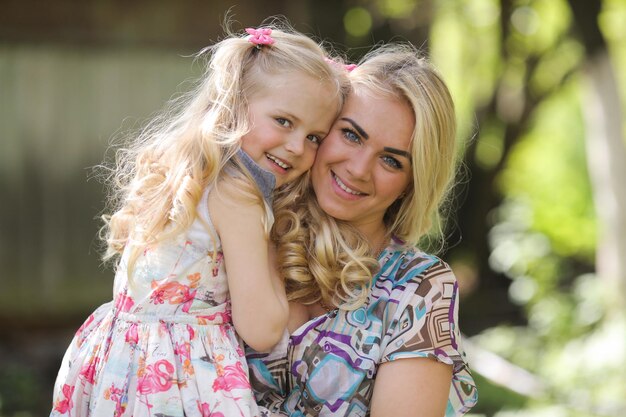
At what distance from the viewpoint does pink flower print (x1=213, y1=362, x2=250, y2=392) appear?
2.79 metres

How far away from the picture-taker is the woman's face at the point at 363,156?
302cm

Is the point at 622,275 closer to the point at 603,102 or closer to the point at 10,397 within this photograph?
the point at 603,102

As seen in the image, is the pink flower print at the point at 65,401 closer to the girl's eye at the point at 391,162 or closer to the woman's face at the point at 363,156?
the woman's face at the point at 363,156

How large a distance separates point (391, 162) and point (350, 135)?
0.50 ft

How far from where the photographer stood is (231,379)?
9.20 ft

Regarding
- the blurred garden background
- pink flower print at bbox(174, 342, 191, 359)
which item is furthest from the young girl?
the blurred garden background

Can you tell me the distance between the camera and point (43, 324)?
787 cm

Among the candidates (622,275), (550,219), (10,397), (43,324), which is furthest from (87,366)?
(550,219)

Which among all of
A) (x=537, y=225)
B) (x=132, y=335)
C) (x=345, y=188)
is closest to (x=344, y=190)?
(x=345, y=188)

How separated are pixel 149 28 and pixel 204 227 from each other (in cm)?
537

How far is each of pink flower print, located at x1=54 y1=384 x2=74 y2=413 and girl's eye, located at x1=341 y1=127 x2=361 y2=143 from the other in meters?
1.13

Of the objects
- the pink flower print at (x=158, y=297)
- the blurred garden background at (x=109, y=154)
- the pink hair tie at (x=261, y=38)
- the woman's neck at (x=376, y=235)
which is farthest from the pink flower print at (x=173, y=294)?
the blurred garden background at (x=109, y=154)

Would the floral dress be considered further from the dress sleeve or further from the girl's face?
the dress sleeve

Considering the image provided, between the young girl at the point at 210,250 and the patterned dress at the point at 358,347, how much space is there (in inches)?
6.8
